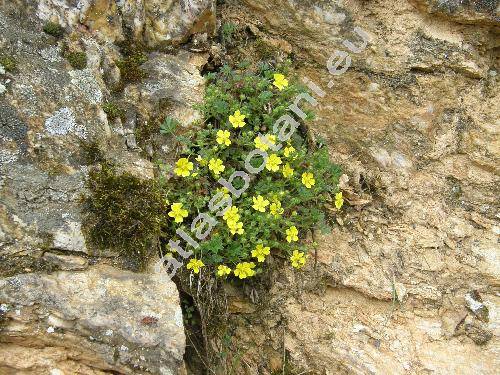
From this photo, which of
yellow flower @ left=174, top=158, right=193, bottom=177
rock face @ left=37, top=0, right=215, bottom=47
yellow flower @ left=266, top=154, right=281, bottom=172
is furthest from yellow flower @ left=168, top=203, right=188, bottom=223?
rock face @ left=37, top=0, right=215, bottom=47

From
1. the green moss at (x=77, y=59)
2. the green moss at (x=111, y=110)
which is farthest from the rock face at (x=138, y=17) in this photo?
the green moss at (x=111, y=110)

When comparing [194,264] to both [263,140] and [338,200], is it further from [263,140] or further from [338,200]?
[338,200]

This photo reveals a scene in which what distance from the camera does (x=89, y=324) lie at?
3627 mm

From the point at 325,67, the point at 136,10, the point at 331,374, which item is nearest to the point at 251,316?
the point at 331,374

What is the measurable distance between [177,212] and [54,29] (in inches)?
68.4

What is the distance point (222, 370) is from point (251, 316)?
1.69ft

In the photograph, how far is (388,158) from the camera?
513 centimetres

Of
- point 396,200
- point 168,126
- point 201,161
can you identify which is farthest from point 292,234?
point 168,126

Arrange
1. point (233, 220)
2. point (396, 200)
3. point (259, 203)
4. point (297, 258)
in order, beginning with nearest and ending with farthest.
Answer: point (233, 220) → point (259, 203) → point (297, 258) → point (396, 200)

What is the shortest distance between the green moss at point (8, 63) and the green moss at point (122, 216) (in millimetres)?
967

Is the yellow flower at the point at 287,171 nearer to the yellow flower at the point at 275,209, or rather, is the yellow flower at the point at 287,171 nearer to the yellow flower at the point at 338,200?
the yellow flower at the point at 275,209

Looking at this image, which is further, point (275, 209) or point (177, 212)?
point (275, 209)

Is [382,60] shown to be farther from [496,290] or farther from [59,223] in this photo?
[59,223]

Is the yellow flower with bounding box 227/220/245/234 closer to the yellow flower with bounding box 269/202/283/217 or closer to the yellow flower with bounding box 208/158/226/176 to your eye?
the yellow flower with bounding box 269/202/283/217
